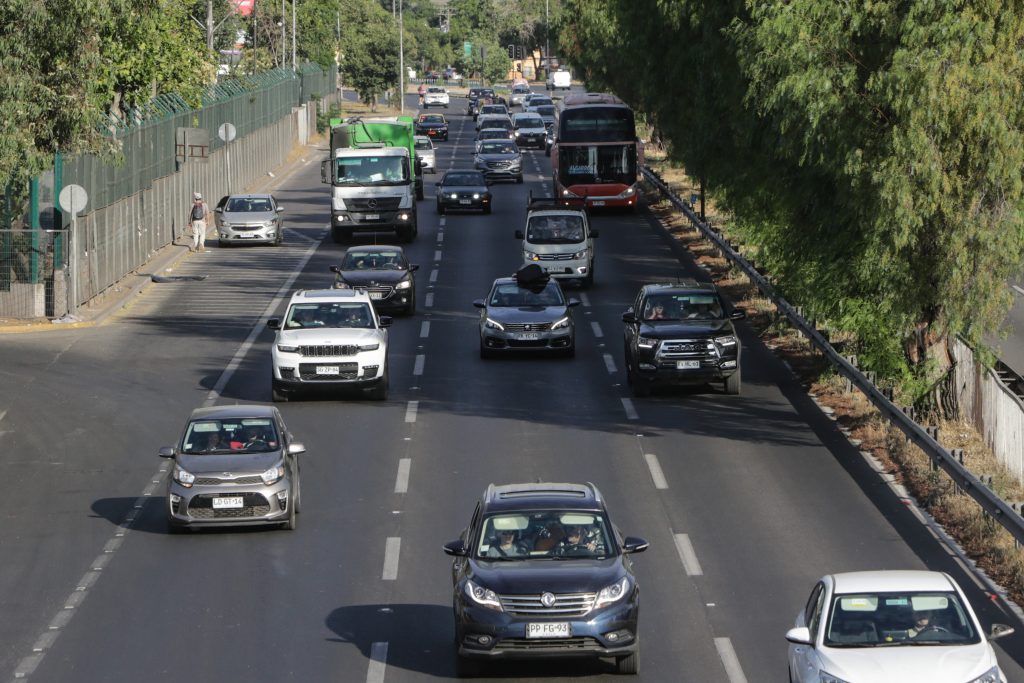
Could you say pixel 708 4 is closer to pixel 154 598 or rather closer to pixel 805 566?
pixel 805 566

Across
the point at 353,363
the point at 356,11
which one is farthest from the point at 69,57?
the point at 356,11

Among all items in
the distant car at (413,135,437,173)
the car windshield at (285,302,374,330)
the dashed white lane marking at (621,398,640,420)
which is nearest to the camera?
the dashed white lane marking at (621,398,640,420)

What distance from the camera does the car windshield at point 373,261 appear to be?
1527 inches

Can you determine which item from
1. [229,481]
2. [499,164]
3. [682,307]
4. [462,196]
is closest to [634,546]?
[229,481]

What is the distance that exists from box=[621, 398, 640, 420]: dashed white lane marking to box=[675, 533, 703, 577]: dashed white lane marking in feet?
24.7

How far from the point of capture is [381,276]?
1494 inches

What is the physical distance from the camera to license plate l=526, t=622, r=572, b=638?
46.1ft

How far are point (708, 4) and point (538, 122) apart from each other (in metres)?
60.9

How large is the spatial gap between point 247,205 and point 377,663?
1573 inches

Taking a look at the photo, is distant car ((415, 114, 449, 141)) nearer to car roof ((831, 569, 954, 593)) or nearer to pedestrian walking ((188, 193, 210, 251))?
pedestrian walking ((188, 193, 210, 251))

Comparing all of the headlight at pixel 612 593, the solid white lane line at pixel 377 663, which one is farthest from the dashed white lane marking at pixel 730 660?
the solid white lane line at pixel 377 663

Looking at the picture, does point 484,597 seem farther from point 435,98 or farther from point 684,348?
point 435,98

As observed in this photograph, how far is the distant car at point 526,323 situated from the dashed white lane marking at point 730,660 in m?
17.3

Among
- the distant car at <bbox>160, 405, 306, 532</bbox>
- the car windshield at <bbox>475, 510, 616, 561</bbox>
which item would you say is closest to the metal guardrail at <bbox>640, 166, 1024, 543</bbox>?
the car windshield at <bbox>475, 510, 616, 561</bbox>
